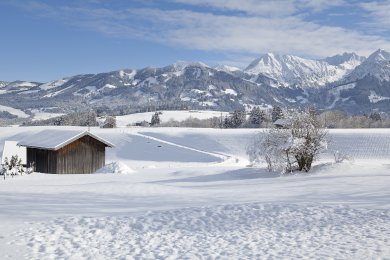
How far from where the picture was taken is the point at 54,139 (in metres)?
43.6

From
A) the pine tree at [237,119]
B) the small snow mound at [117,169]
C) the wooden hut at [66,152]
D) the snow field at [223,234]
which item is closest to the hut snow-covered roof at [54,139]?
the wooden hut at [66,152]

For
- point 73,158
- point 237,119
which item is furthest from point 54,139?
point 237,119

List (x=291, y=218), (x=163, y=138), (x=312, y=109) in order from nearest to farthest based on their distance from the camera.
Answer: (x=291, y=218) < (x=312, y=109) < (x=163, y=138)

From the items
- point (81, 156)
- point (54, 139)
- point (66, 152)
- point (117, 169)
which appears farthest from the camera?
point (81, 156)

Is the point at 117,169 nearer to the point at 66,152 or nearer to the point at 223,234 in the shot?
the point at 66,152

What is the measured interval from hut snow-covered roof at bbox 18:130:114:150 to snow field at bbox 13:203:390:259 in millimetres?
27714

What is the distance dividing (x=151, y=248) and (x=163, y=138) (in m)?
82.4

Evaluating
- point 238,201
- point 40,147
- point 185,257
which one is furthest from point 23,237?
point 40,147

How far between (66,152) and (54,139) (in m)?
1.96

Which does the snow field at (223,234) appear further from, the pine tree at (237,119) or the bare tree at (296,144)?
the pine tree at (237,119)

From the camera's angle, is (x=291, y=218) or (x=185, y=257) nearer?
(x=185, y=257)

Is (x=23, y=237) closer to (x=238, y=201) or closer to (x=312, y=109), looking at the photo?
(x=238, y=201)

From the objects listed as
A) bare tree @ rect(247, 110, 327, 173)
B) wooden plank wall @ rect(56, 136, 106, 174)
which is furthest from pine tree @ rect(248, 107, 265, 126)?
bare tree @ rect(247, 110, 327, 173)

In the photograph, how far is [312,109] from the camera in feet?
109
